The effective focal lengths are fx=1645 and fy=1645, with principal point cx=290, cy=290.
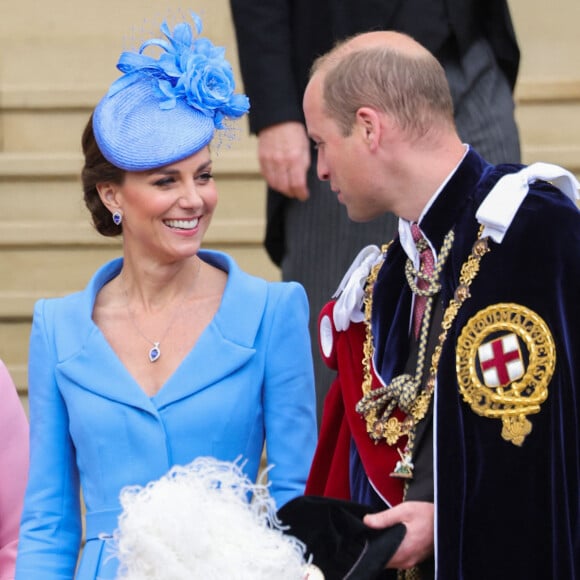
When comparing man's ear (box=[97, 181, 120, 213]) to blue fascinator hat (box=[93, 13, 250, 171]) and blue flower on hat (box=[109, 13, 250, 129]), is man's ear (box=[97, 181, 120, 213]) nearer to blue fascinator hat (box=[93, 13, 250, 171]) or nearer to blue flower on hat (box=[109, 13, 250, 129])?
blue fascinator hat (box=[93, 13, 250, 171])

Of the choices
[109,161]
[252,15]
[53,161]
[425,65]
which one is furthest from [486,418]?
[53,161]

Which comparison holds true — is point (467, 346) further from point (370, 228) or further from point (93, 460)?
point (370, 228)

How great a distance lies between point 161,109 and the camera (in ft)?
12.7

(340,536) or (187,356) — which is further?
(187,356)

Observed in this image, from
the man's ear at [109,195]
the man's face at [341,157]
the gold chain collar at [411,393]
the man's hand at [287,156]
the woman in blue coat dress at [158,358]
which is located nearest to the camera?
the gold chain collar at [411,393]

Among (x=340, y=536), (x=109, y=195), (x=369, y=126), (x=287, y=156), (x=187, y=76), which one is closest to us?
(x=340, y=536)

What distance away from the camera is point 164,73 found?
3904 millimetres

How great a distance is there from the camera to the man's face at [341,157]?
3602mm

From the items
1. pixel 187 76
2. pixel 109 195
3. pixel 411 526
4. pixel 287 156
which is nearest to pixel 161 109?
pixel 187 76

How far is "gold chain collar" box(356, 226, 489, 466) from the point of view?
347 cm

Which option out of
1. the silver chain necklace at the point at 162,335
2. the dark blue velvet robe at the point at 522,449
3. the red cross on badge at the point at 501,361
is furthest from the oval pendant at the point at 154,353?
the red cross on badge at the point at 501,361

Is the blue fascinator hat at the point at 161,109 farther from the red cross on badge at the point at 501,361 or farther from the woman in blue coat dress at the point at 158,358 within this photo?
the red cross on badge at the point at 501,361

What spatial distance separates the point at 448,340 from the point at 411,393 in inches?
5.7

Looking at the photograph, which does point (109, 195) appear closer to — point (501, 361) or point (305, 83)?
point (305, 83)
